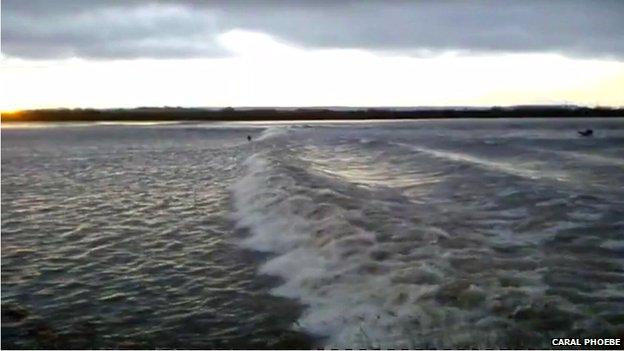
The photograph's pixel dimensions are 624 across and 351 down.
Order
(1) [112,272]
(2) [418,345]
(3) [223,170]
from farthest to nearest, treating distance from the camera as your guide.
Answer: (3) [223,170] < (1) [112,272] < (2) [418,345]

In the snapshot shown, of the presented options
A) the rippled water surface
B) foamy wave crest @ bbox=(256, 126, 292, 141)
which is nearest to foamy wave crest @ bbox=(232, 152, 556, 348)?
the rippled water surface

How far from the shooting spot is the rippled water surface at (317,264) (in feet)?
20.6

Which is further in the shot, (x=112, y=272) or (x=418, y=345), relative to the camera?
(x=112, y=272)

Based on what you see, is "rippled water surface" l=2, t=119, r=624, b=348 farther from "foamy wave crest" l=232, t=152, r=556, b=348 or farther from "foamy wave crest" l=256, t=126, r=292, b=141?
"foamy wave crest" l=256, t=126, r=292, b=141

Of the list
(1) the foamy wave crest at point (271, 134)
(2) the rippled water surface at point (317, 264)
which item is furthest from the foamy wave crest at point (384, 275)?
(1) the foamy wave crest at point (271, 134)

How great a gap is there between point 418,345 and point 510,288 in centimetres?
229

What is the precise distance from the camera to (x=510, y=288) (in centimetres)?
735

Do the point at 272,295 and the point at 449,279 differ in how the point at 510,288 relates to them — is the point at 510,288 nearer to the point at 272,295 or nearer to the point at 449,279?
the point at 449,279

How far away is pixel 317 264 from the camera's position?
8695mm

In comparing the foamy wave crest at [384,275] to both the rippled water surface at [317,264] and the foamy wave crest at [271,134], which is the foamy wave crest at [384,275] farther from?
the foamy wave crest at [271,134]

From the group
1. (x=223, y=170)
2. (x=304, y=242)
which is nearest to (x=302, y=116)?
(x=223, y=170)

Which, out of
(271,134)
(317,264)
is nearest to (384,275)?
(317,264)

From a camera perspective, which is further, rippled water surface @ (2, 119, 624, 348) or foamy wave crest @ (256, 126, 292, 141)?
foamy wave crest @ (256, 126, 292, 141)

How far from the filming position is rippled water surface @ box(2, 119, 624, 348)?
Result: 6266 millimetres
